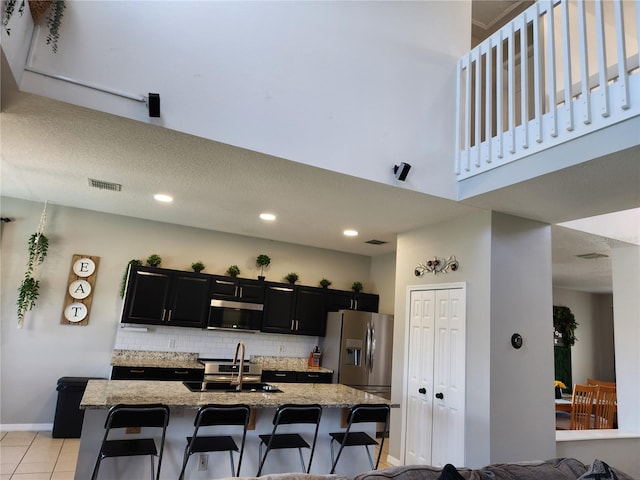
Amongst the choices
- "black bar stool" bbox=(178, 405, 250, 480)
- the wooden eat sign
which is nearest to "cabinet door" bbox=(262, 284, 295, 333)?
the wooden eat sign

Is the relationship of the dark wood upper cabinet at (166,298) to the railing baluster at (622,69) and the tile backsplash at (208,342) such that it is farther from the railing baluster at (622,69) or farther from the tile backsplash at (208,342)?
the railing baluster at (622,69)

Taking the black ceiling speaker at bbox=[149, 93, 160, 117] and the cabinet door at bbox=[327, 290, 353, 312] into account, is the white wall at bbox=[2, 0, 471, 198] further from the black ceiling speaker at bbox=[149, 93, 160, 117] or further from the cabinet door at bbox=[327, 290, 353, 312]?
the cabinet door at bbox=[327, 290, 353, 312]

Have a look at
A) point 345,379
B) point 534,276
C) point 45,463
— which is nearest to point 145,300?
point 45,463

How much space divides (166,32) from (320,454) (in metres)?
3.68

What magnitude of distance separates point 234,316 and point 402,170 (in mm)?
3531

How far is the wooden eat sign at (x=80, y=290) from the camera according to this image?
17.7 ft

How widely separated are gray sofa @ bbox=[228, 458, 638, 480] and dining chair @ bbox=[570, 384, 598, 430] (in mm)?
3996

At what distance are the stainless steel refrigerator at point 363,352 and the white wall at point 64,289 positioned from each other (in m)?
1.17

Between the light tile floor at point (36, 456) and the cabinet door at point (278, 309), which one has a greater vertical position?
the cabinet door at point (278, 309)

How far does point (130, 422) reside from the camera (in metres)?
2.79

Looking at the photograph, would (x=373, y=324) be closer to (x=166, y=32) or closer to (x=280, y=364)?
(x=280, y=364)

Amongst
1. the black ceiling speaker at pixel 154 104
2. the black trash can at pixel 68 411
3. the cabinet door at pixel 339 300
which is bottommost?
the black trash can at pixel 68 411

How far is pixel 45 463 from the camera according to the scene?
4109 mm

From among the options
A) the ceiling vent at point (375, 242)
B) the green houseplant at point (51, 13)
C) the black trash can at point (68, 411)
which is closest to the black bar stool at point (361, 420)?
the ceiling vent at point (375, 242)
